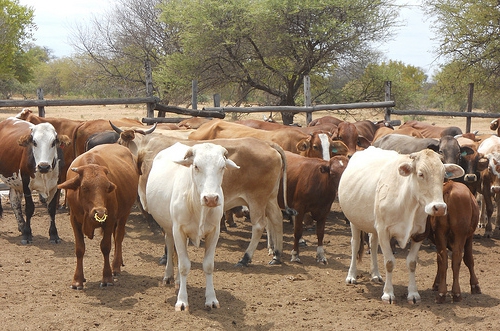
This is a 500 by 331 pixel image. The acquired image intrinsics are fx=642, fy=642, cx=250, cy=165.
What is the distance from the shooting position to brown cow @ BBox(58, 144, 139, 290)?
6.80 m

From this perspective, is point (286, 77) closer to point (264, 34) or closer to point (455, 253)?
point (264, 34)

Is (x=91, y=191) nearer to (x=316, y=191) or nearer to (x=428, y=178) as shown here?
(x=316, y=191)

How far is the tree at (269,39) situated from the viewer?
22656 mm

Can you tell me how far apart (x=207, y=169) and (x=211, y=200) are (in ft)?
1.25

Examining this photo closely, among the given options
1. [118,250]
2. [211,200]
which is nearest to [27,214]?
[118,250]

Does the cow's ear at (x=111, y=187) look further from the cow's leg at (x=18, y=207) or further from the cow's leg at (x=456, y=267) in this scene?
the cow's leg at (x=18, y=207)

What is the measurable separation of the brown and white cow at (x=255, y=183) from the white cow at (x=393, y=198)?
1095 mm

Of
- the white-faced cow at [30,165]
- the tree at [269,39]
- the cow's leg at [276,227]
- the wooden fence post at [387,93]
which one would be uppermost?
the tree at [269,39]

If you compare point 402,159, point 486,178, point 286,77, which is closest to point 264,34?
point 286,77

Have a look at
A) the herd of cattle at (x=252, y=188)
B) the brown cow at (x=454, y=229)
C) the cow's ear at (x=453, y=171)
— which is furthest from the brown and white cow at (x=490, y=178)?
the cow's ear at (x=453, y=171)

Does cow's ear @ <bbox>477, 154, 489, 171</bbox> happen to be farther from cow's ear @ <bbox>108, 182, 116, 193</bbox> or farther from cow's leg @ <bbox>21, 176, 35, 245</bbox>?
cow's leg @ <bbox>21, 176, 35, 245</bbox>

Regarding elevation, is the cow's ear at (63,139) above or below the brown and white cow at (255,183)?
above

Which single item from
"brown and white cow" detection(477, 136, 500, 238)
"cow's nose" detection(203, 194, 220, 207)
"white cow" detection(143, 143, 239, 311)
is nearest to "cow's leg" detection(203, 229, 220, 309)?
"white cow" detection(143, 143, 239, 311)

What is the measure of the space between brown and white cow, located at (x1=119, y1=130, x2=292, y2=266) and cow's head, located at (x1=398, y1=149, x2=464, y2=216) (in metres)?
2.26
